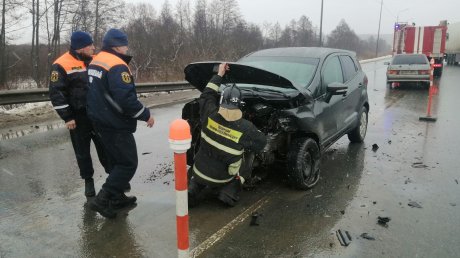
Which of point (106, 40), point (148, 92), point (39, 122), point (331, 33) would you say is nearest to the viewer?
point (106, 40)

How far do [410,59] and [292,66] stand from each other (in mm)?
14120

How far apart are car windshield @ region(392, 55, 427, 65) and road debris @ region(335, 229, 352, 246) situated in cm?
1568

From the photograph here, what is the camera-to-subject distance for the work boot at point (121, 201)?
13.8ft

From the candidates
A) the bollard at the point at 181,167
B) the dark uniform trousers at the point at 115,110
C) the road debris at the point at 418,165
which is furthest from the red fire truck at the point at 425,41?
the bollard at the point at 181,167

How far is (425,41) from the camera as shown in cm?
2541

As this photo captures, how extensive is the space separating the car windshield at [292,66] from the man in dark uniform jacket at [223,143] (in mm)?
1372

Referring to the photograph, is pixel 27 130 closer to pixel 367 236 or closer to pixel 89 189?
pixel 89 189

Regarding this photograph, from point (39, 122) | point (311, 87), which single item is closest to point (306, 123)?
point (311, 87)

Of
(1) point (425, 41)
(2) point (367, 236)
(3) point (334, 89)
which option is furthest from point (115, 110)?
(1) point (425, 41)

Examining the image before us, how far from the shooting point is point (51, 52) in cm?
2730

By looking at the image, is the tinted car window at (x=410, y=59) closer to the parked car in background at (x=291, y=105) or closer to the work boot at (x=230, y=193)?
the parked car in background at (x=291, y=105)

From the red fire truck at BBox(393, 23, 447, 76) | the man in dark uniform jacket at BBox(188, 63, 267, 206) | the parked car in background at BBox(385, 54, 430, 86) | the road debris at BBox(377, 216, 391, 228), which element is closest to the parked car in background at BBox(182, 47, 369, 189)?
the man in dark uniform jacket at BBox(188, 63, 267, 206)

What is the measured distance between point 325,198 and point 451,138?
182 inches

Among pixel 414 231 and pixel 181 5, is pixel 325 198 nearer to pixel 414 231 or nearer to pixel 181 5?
pixel 414 231
